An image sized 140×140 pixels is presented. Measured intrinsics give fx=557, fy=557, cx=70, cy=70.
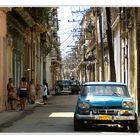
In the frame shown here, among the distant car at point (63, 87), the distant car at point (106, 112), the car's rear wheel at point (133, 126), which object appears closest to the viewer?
the distant car at point (106, 112)

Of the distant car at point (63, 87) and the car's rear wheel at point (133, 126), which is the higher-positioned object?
the distant car at point (63, 87)

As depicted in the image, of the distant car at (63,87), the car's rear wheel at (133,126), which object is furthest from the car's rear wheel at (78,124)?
the distant car at (63,87)

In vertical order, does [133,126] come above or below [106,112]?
below

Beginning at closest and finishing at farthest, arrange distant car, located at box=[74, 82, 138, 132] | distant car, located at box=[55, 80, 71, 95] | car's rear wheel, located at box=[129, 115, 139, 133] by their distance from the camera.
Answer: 1. distant car, located at box=[74, 82, 138, 132]
2. car's rear wheel, located at box=[129, 115, 139, 133]
3. distant car, located at box=[55, 80, 71, 95]

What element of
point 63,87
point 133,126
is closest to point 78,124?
point 133,126

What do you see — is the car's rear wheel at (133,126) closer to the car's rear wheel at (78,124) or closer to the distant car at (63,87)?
the car's rear wheel at (78,124)

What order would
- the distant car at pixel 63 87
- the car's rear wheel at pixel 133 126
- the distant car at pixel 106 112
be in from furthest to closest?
the distant car at pixel 63 87
the car's rear wheel at pixel 133 126
the distant car at pixel 106 112

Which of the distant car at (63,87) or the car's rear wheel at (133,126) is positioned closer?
the car's rear wheel at (133,126)

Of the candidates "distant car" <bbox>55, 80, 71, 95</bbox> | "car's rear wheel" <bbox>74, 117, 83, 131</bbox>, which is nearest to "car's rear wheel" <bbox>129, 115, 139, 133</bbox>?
"car's rear wheel" <bbox>74, 117, 83, 131</bbox>

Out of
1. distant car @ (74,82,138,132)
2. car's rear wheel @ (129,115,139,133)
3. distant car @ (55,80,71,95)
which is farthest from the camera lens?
distant car @ (55,80,71,95)

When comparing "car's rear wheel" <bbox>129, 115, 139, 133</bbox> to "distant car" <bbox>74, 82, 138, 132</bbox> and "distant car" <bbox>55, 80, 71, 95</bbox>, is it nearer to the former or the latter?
"distant car" <bbox>74, 82, 138, 132</bbox>

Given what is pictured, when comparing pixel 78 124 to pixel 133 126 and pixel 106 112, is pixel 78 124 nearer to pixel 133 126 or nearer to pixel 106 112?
pixel 106 112
